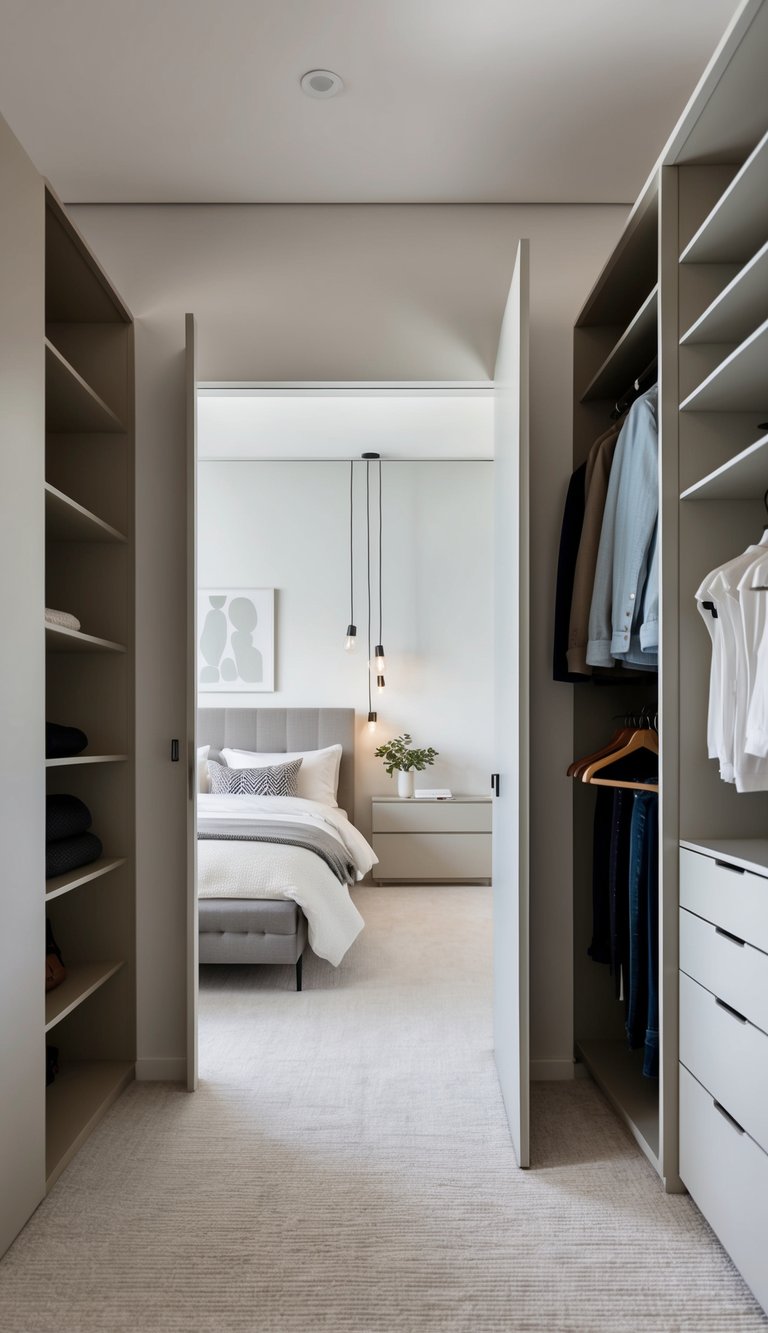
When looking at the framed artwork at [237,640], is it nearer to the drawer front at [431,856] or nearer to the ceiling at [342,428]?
the ceiling at [342,428]

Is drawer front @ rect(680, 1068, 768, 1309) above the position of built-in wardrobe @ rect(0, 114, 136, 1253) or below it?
below

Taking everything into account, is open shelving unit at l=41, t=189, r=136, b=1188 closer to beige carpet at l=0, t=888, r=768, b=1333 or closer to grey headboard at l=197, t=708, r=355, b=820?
beige carpet at l=0, t=888, r=768, b=1333

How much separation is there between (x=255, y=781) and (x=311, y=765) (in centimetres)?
46

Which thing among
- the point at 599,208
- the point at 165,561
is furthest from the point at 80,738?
the point at 599,208

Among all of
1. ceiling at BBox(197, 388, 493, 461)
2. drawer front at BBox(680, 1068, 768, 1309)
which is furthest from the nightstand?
drawer front at BBox(680, 1068, 768, 1309)

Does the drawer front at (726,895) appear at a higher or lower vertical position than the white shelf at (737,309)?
lower

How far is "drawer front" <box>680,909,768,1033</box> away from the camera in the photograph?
65.4 inches

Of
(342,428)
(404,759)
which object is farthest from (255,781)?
(342,428)

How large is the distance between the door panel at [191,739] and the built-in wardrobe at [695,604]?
4.04ft

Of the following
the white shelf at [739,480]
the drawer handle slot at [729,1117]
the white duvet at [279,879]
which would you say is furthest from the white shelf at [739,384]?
the white duvet at [279,879]

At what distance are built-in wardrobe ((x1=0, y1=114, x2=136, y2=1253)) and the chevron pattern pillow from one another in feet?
8.01

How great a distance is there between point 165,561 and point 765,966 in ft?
6.86

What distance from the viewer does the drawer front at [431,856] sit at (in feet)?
19.1

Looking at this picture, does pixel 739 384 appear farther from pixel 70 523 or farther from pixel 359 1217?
pixel 359 1217
